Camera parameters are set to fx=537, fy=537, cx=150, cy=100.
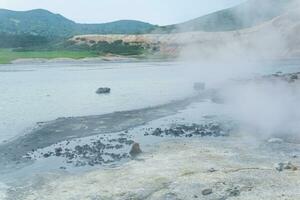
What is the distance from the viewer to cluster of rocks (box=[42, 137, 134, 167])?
23219 mm

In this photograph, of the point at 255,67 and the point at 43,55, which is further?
the point at 43,55

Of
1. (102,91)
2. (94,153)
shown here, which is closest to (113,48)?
(102,91)

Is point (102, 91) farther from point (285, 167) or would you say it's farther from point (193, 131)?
point (285, 167)

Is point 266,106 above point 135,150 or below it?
below

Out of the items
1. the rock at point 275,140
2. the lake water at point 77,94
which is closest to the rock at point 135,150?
the rock at point 275,140

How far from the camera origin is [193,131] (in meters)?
29.5

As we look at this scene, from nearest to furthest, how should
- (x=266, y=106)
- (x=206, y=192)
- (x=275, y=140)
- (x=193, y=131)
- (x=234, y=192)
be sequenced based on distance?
(x=234, y=192)
(x=206, y=192)
(x=275, y=140)
(x=193, y=131)
(x=266, y=106)

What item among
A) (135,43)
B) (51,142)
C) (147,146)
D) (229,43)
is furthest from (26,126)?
(135,43)

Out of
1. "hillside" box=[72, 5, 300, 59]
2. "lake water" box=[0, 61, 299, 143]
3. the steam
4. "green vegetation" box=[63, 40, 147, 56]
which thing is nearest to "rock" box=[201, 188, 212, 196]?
the steam

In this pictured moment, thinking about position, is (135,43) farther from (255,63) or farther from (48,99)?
(48,99)

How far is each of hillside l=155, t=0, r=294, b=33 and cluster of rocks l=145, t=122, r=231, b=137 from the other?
18.8 m

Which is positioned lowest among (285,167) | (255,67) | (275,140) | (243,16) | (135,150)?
(255,67)

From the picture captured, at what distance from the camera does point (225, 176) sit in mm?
18094

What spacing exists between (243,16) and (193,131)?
34.4 meters
